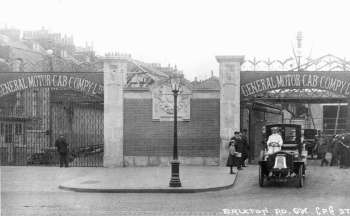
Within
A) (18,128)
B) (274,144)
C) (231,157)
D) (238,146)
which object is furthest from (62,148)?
(274,144)

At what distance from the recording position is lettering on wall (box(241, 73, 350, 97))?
23.4 meters

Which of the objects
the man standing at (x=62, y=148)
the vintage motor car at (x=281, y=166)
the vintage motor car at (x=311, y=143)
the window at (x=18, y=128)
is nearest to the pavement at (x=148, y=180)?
the vintage motor car at (x=281, y=166)

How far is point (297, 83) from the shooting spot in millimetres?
23484

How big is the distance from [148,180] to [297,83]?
28.2ft

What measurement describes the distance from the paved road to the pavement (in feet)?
1.71

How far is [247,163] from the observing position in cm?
2417

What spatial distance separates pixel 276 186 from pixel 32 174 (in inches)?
358

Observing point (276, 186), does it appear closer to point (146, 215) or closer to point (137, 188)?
point (137, 188)

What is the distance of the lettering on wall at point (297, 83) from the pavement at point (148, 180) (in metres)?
3.73

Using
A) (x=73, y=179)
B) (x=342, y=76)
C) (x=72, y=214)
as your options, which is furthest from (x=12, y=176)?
(x=342, y=76)

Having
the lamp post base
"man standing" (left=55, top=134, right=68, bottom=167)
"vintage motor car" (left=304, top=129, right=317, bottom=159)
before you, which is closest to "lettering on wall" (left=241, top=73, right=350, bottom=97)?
"vintage motor car" (left=304, top=129, right=317, bottom=159)

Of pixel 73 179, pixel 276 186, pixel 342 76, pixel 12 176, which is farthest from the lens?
pixel 342 76

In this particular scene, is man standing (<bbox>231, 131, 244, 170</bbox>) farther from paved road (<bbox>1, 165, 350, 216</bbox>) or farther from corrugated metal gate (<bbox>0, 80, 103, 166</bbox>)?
corrugated metal gate (<bbox>0, 80, 103, 166</bbox>)

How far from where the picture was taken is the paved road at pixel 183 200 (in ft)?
39.5
